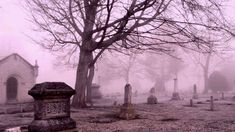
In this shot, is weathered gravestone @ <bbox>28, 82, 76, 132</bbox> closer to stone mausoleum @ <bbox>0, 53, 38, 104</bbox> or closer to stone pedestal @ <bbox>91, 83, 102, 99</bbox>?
stone mausoleum @ <bbox>0, 53, 38, 104</bbox>

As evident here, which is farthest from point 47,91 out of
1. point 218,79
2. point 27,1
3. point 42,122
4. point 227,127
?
point 218,79

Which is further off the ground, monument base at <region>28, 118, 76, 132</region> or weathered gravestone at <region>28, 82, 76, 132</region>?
weathered gravestone at <region>28, 82, 76, 132</region>

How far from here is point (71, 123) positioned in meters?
8.31

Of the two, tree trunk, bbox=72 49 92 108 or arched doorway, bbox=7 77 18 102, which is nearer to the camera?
tree trunk, bbox=72 49 92 108

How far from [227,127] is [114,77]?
48376mm

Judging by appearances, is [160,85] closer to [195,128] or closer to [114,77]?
[114,77]

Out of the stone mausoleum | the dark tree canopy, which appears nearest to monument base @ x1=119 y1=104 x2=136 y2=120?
the stone mausoleum

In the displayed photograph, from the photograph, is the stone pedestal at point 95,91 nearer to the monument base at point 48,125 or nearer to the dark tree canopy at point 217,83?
the dark tree canopy at point 217,83

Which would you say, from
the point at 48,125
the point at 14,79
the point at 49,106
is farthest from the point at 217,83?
the point at 48,125

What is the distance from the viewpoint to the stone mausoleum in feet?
97.0

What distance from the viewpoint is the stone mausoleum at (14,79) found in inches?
1164

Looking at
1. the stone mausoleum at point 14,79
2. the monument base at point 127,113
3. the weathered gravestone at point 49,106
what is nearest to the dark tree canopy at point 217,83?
the stone mausoleum at point 14,79

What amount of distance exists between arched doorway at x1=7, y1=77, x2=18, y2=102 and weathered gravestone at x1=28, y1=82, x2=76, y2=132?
79.2 feet

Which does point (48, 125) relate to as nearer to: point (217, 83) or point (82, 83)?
point (82, 83)
